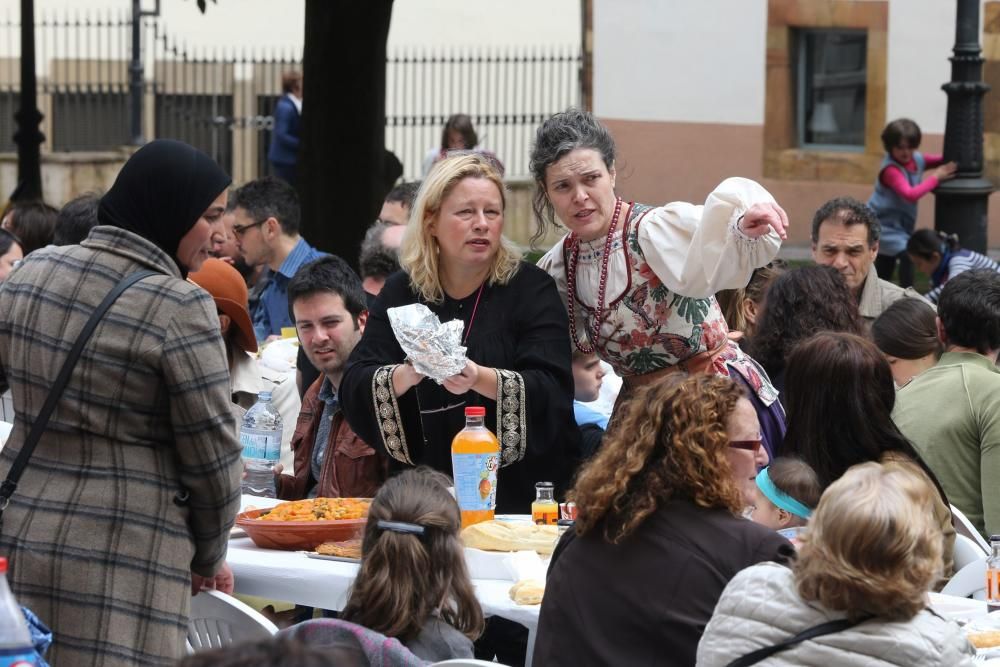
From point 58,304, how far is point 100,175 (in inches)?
613

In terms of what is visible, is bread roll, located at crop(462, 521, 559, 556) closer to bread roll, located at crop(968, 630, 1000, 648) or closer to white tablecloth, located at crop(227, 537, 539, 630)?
A: white tablecloth, located at crop(227, 537, 539, 630)

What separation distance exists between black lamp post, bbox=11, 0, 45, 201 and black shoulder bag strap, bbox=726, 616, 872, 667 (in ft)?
37.6

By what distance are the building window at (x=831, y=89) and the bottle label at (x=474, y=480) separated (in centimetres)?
1406

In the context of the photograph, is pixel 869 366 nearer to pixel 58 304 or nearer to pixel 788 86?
pixel 58 304

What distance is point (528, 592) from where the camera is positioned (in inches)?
156

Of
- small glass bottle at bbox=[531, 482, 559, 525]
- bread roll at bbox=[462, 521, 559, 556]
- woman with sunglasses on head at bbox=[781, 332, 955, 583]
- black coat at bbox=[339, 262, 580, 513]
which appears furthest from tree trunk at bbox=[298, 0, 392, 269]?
woman with sunglasses on head at bbox=[781, 332, 955, 583]

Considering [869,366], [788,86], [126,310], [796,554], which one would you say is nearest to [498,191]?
[869,366]

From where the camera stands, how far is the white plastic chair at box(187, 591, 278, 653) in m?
3.78

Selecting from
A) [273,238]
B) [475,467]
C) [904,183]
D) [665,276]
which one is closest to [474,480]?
[475,467]

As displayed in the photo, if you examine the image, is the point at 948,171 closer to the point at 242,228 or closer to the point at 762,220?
the point at 242,228

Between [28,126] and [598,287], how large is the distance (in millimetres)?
10239

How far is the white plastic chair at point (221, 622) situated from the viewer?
378 centimetres

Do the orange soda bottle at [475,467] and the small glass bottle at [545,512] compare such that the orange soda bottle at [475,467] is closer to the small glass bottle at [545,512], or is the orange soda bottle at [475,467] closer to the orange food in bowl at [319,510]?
the small glass bottle at [545,512]

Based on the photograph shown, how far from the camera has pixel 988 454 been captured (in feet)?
16.2
